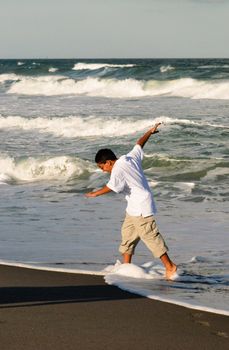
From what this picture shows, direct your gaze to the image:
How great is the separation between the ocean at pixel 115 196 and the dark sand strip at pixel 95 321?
30cm

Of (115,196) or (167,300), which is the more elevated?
(167,300)

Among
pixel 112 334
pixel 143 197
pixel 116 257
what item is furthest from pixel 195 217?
pixel 112 334

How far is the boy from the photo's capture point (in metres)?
6.89

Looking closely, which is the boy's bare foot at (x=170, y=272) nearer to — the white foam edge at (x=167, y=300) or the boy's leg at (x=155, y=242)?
the boy's leg at (x=155, y=242)

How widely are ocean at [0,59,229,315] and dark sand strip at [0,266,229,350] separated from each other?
30cm

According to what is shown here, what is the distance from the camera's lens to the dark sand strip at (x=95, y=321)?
16.2 ft

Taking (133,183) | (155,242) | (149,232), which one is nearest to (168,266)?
(155,242)

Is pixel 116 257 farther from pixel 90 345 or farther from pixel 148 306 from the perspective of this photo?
pixel 90 345

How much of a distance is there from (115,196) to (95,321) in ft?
24.5

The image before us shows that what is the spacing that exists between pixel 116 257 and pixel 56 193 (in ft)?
17.5

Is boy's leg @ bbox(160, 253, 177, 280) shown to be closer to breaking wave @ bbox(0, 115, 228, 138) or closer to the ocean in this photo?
the ocean

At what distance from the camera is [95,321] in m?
5.43

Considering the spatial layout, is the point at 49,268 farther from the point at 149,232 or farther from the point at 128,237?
the point at 149,232

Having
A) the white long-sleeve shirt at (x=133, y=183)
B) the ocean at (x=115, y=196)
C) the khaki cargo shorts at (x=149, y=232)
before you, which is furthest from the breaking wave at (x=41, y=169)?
the white long-sleeve shirt at (x=133, y=183)
